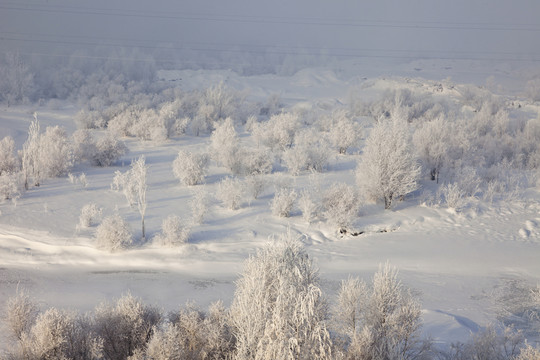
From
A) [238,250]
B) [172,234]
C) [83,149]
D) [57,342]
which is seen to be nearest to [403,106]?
[83,149]

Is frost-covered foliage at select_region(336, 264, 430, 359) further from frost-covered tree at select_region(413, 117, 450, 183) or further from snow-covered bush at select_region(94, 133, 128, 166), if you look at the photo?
snow-covered bush at select_region(94, 133, 128, 166)

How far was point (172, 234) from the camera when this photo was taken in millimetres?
10172

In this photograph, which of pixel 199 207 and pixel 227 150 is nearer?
pixel 199 207

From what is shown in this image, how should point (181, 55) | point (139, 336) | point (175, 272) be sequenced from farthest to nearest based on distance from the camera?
point (181, 55) → point (175, 272) → point (139, 336)

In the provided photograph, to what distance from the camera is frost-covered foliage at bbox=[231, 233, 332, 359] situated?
15.2ft

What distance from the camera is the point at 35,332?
17.8 feet

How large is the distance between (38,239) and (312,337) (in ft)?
26.9

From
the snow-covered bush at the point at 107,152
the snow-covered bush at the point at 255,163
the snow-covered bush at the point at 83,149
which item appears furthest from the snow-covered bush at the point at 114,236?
the snow-covered bush at the point at 83,149

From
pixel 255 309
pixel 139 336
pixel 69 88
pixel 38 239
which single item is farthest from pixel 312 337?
pixel 69 88

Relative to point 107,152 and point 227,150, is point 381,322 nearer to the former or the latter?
point 227,150

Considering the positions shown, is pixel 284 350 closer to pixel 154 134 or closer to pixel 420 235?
pixel 420 235

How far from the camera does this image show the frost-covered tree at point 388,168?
12.3 metres

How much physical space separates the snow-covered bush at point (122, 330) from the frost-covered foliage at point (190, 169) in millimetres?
7863

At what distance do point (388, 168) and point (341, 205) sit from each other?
2081mm
